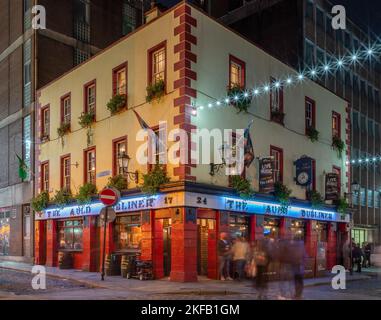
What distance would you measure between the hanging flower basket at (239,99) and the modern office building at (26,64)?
1316 cm

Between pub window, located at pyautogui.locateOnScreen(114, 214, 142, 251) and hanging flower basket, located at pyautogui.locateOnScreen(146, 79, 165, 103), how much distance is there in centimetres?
470

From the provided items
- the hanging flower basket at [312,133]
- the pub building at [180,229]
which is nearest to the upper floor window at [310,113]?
the hanging flower basket at [312,133]

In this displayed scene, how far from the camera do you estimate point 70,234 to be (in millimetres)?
26328

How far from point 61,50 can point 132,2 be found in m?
8.69

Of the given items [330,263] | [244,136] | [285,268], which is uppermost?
[244,136]

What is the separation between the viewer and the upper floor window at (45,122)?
28.6m

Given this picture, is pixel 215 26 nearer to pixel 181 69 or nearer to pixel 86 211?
pixel 181 69

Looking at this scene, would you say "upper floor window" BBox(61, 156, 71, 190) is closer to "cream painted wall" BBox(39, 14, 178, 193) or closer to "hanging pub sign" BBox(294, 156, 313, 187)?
"cream painted wall" BBox(39, 14, 178, 193)

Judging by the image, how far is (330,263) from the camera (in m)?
28.2

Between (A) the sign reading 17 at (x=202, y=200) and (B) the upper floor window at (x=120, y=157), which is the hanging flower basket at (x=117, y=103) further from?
(A) the sign reading 17 at (x=202, y=200)
